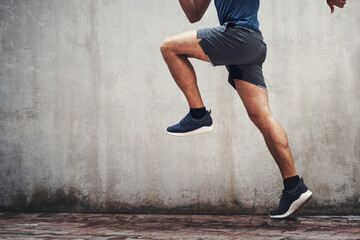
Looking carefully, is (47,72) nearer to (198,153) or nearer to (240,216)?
(198,153)

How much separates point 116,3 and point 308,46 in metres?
2.42

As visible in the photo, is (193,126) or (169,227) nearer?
(193,126)

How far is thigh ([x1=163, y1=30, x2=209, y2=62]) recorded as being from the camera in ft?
9.01

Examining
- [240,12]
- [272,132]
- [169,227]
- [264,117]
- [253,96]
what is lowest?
[169,227]

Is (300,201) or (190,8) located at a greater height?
(190,8)

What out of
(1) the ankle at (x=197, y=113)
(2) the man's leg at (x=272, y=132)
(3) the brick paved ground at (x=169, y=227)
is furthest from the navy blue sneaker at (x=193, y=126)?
(3) the brick paved ground at (x=169, y=227)

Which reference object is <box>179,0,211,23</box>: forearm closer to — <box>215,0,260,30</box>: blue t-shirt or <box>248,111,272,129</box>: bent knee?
<box>215,0,260,30</box>: blue t-shirt

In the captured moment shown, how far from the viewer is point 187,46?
277 centimetres

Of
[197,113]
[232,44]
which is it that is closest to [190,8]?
[232,44]

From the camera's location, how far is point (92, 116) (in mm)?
5035

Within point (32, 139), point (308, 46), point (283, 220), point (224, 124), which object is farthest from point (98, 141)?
point (308, 46)

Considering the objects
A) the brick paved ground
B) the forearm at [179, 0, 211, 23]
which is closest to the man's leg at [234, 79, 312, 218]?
the brick paved ground

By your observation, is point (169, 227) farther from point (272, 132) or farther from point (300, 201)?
point (272, 132)

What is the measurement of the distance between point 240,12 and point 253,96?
59cm
